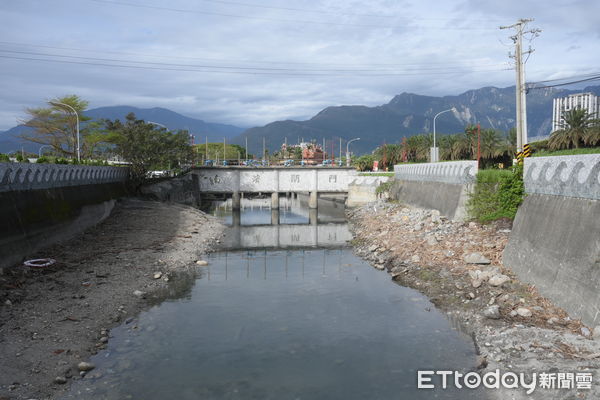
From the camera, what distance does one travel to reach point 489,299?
1628 centimetres

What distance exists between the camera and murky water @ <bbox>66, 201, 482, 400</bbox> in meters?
11.5

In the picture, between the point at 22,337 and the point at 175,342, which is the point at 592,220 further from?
the point at 22,337

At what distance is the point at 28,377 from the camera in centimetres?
1126

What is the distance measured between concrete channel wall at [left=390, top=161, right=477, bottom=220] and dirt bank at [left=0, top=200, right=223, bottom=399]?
1615 cm

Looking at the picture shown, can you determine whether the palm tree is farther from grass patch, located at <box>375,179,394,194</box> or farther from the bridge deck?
the bridge deck

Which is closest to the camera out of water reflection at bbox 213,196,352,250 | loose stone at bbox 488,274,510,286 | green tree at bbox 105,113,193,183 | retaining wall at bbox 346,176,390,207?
loose stone at bbox 488,274,510,286

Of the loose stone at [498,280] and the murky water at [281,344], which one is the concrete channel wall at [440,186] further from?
the loose stone at [498,280]

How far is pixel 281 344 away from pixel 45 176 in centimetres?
1730

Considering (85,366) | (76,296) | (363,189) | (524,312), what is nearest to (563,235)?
(524,312)

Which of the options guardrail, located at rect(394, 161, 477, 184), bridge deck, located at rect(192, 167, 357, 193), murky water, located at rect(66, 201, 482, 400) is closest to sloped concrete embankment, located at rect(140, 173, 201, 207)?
bridge deck, located at rect(192, 167, 357, 193)

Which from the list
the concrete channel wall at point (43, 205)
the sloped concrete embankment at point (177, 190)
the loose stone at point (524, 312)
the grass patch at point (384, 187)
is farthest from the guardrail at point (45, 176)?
the grass patch at point (384, 187)

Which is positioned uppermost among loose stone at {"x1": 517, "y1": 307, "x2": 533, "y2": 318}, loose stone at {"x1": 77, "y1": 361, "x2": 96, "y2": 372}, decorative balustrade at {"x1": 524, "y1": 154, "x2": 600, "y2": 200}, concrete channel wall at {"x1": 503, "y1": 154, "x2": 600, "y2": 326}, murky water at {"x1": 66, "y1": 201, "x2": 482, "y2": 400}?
decorative balustrade at {"x1": 524, "y1": 154, "x2": 600, "y2": 200}

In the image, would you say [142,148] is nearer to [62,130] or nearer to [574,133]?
[62,130]

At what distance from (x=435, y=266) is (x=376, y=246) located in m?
8.34
